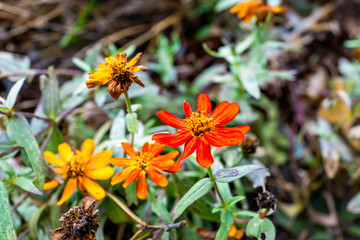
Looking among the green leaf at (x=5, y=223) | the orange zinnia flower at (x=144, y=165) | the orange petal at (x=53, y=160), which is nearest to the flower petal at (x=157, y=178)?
the orange zinnia flower at (x=144, y=165)

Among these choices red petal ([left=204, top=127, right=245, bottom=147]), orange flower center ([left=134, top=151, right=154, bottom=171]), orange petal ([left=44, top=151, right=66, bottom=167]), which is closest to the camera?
red petal ([left=204, top=127, right=245, bottom=147])

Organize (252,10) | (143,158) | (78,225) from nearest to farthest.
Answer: (78,225) → (143,158) → (252,10)

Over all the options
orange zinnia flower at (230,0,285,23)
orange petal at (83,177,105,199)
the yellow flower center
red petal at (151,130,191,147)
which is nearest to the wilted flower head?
orange petal at (83,177,105,199)

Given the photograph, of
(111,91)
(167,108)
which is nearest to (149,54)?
(167,108)

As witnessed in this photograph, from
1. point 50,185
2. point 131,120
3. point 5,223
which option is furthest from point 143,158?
point 5,223

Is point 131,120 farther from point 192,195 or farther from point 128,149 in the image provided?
point 192,195

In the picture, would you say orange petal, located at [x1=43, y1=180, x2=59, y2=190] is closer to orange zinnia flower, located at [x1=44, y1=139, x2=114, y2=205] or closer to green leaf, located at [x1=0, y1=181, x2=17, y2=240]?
orange zinnia flower, located at [x1=44, y1=139, x2=114, y2=205]
